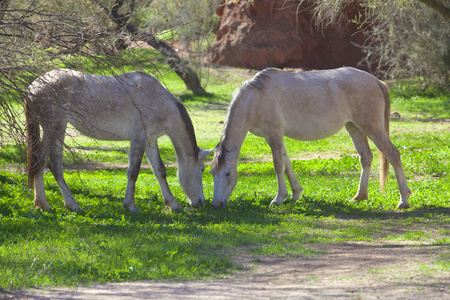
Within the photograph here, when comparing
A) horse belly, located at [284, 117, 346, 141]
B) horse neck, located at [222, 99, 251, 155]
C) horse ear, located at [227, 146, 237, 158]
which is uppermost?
horse neck, located at [222, 99, 251, 155]

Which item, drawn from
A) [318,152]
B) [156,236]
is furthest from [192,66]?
[156,236]

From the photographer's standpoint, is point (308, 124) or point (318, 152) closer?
point (308, 124)

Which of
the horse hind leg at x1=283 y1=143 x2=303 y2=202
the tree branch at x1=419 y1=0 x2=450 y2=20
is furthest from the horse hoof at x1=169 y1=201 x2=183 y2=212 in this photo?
the tree branch at x1=419 y1=0 x2=450 y2=20

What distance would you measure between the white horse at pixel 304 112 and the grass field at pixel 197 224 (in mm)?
750

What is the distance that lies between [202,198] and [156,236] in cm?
261

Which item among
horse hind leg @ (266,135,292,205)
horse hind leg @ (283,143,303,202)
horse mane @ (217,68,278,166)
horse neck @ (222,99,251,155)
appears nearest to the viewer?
horse mane @ (217,68,278,166)

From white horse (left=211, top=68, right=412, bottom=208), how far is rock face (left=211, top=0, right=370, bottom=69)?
20.9 m

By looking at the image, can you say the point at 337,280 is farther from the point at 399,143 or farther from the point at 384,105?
the point at 399,143

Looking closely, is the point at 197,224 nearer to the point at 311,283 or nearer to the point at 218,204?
the point at 218,204

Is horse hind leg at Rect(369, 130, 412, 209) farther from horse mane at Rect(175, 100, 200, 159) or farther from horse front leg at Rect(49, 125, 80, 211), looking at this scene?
horse front leg at Rect(49, 125, 80, 211)

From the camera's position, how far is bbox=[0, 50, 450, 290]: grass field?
5355mm

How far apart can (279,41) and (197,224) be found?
24.0 m

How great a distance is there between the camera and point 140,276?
5.12 meters

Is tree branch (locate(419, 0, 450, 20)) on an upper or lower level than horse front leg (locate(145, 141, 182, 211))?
upper
